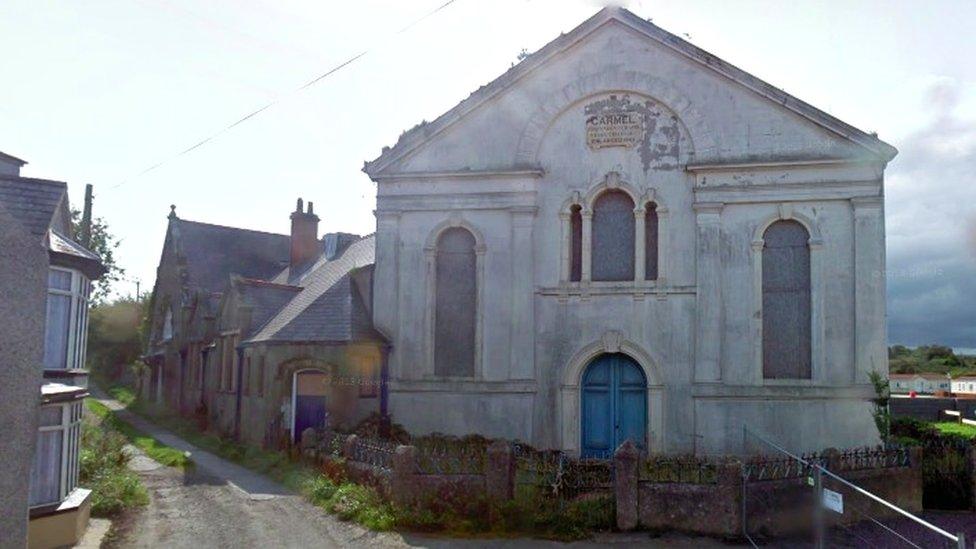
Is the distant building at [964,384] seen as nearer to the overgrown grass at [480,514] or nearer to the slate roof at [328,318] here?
the slate roof at [328,318]

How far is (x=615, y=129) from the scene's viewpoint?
20.9 m

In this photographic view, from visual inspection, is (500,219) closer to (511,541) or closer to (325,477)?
(325,477)

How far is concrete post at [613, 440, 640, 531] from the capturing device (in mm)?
13984

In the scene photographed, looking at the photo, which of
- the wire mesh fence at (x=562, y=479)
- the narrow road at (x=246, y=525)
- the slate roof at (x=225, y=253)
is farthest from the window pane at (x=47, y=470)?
the slate roof at (x=225, y=253)

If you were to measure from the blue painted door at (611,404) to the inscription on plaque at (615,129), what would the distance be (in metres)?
5.27

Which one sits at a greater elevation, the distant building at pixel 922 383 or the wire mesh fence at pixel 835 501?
the distant building at pixel 922 383

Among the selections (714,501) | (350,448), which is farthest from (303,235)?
(714,501)

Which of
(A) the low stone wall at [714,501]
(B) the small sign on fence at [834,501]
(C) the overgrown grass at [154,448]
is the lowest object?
(C) the overgrown grass at [154,448]

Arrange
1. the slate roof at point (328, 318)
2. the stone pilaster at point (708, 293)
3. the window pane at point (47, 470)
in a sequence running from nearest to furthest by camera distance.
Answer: the window pane at point (47, 470), the stone pilaster at point (708, 293), the slate roof at point (328, 318)

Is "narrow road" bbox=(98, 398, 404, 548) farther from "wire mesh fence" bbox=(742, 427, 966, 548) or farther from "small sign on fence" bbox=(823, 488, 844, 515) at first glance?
"small sign on fence" bbox=(823, 488, 844, 515)

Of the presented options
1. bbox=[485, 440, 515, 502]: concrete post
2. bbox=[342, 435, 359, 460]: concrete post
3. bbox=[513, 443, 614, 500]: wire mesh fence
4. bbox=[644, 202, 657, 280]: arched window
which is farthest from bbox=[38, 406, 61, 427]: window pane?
bbox=[644, 202, 657, 280]: arched window

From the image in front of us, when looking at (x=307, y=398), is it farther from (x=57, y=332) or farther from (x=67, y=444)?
(x=57, y=332)

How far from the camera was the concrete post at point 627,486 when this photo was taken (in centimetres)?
1398

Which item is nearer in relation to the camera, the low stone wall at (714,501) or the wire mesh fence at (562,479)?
the low stone wall at (714,501)
